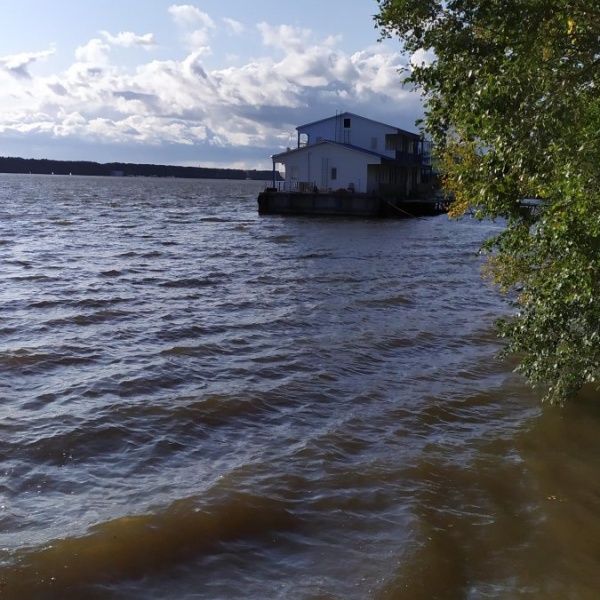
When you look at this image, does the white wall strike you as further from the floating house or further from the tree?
the tree

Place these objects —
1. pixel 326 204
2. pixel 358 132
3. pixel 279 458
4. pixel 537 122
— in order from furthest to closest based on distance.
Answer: pixel 358 132
pixel 326 204
pixel 279 458
pixel 537 122

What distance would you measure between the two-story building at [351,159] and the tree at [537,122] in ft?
166

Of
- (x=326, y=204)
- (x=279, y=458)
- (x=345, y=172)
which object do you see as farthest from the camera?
(x=345, y=172)

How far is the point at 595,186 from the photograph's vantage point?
5879 millimetres

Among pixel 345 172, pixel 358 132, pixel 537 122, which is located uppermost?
pixel 358 132

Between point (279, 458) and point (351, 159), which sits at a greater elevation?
point (351, 159)

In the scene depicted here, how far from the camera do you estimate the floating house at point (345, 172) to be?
5741 cm

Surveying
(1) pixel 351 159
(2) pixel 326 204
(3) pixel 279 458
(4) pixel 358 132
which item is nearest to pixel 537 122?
(3) pixel 279 458

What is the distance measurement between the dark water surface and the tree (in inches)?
76.7

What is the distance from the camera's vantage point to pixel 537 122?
6453 mm

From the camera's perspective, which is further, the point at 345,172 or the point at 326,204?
the point at 345,172

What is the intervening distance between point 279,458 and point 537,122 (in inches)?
187

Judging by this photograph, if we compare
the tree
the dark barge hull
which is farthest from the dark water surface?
the dark barge hull

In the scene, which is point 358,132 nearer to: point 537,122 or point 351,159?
point 351,159
